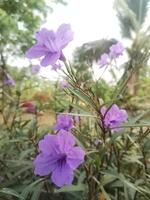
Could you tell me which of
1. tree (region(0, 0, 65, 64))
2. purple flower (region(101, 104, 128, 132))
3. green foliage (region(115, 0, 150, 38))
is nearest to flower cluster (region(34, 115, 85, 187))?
purple flower (region(101, 104, 128, 132))

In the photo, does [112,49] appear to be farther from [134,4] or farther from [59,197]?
[134,4]

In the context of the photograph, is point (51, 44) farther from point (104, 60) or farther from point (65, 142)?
point (104, 60)

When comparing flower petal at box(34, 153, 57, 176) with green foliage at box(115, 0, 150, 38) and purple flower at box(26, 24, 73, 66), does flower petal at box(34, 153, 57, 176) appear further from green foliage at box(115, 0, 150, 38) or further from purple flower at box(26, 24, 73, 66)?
green foliage at box(115, 0, 150, 38)

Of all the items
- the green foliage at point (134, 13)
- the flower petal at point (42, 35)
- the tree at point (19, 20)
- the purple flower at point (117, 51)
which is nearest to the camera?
the flower petal at point (42, 35)

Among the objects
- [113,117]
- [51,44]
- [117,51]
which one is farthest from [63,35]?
[117,51]

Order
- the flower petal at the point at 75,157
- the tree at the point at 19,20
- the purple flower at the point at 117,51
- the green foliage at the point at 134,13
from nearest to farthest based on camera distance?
the flower petal at the point at 75,157, the purple flower at the point at 117,51, the tree at the point at 19,20, the green foliage at the point at 134,13

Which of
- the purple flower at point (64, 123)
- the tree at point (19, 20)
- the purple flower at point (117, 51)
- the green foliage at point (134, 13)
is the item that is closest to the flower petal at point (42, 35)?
the purple flower at point (64, 123)

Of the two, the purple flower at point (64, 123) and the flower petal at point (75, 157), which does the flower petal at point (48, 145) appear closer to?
the flower petal at point (75, 157)
